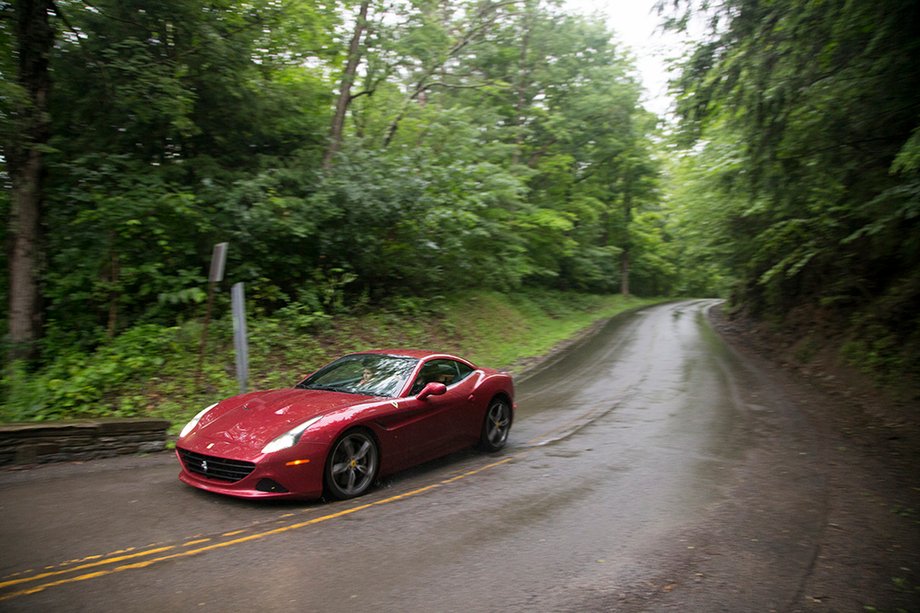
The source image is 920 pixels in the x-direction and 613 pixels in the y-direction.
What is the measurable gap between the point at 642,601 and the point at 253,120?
1322 centimetres

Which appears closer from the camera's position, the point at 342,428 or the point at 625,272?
the point at 342,428

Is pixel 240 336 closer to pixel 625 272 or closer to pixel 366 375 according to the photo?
pixel 366 375

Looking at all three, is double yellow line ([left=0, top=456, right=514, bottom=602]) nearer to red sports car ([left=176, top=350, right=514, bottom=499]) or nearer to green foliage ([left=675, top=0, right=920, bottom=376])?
red sports car ([left=176, top=350, right=514, bottom=499])

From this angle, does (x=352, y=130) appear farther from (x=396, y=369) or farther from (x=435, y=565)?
(x=435, y=565)

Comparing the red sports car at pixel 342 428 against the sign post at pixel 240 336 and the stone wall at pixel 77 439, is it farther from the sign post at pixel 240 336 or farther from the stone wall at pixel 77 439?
the sign post at pixel 240 336

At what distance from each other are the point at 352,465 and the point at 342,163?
10.7 meters

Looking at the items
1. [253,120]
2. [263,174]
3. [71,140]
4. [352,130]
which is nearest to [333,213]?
[263,174]

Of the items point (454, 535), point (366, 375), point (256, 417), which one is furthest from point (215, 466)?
point (454, 535)

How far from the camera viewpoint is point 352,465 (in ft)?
18.6

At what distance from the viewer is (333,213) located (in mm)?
13664

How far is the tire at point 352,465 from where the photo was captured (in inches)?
214

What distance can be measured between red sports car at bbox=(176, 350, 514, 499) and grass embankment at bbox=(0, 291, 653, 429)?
10.5ft

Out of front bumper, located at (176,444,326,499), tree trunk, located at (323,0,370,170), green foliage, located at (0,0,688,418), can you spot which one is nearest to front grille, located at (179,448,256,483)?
front bumper, located at (176,444,326,499)

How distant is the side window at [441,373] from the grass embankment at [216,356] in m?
4.04
